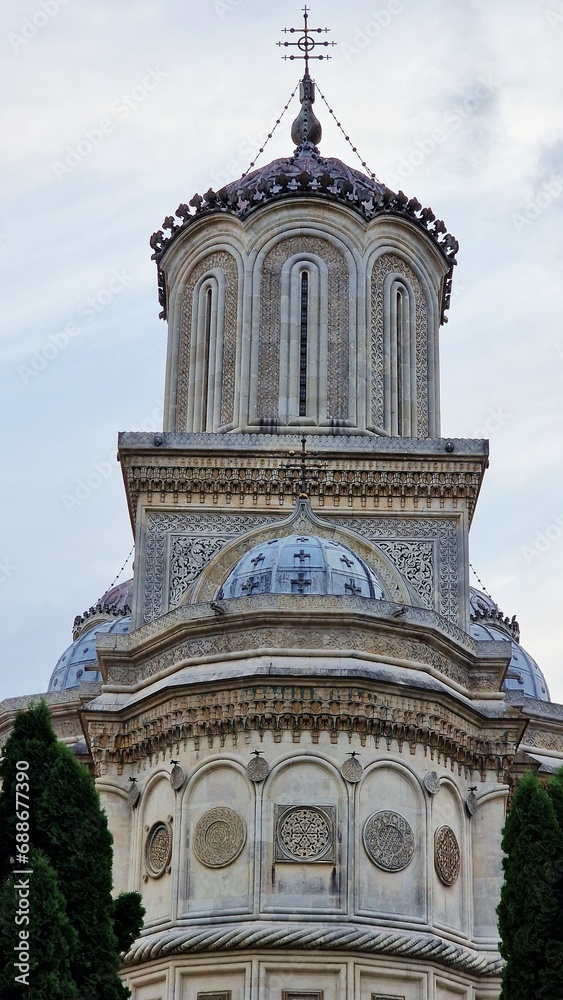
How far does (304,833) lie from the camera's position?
966 inches

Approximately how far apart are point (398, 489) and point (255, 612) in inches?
233

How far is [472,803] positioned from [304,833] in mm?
3190

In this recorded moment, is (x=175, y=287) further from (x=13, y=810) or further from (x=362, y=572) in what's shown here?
(x=13, y=810)

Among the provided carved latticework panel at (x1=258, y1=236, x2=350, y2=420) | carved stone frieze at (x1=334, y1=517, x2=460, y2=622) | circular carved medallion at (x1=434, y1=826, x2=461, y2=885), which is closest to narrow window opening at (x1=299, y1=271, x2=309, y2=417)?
carved latticework panel at (x1=258, y1=236, x2=350, y2=420)

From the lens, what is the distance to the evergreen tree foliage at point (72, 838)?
21000mm

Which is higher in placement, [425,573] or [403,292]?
[403,292]

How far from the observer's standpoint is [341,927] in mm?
24078

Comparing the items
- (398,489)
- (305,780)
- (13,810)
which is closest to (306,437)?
(398,489)

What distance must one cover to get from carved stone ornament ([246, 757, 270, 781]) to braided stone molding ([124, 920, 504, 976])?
1.86m

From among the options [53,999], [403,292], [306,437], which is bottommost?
[53,999]

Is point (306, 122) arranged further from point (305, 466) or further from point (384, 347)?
point (305, 466)

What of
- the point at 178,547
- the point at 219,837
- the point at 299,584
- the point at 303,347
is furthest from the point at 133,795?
the point at 303,347

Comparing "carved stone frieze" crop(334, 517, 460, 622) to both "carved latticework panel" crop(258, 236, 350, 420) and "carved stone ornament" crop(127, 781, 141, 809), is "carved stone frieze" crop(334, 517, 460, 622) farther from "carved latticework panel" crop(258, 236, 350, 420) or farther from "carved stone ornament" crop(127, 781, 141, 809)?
"carved stone ornament" crop(127, 781, 141, 809)

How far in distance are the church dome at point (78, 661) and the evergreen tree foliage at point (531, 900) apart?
15667 millimetres
